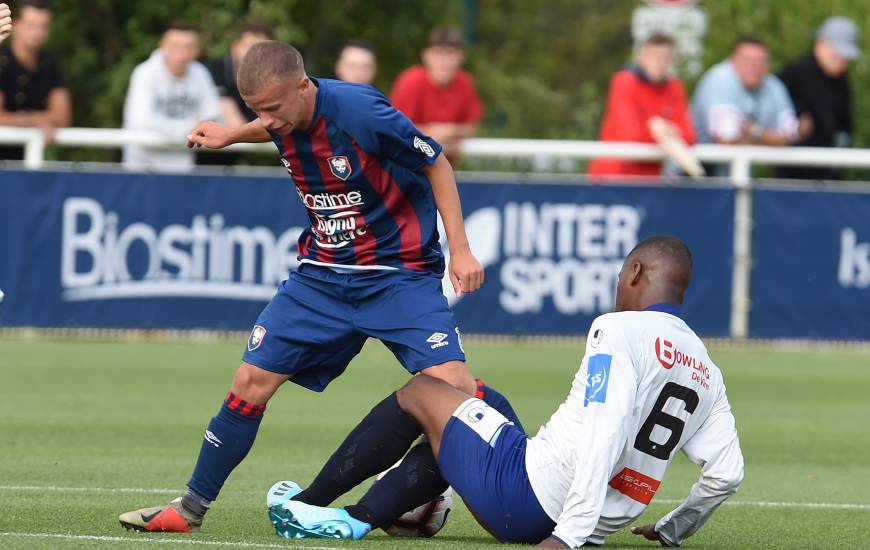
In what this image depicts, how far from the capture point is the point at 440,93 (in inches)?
618

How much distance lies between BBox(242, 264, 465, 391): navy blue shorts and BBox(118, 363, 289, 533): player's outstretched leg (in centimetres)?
7

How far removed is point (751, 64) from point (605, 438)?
1036cm

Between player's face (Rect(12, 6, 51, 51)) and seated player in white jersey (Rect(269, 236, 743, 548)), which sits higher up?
player's face (Rect(12, 6, 51, 51))

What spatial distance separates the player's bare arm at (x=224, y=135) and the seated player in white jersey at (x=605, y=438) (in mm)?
1231

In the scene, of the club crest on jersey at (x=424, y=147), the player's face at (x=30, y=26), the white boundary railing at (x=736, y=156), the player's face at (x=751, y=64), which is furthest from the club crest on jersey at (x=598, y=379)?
the player's face at (x=751, y=64)

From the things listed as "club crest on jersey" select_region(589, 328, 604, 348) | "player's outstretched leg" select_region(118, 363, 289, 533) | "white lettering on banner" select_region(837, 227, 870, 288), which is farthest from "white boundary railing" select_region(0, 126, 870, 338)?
"club crest on jersey" select_region(589, 328, 604, 348)

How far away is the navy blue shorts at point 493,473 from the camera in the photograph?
21.0 feet

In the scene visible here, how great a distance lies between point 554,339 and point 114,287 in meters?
3.98

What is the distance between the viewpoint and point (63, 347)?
14.9 m

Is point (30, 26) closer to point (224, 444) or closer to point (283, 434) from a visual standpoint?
point (283, 434)

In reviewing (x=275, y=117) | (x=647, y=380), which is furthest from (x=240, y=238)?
(x=647, y=380)

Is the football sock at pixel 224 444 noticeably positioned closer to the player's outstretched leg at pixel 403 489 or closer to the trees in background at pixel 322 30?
the player's outstretched leg at pixel 403 489

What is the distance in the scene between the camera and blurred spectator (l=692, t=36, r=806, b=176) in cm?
1598

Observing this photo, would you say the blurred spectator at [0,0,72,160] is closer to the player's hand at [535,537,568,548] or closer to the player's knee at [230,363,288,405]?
the player's knee at [230,363,288,405]
